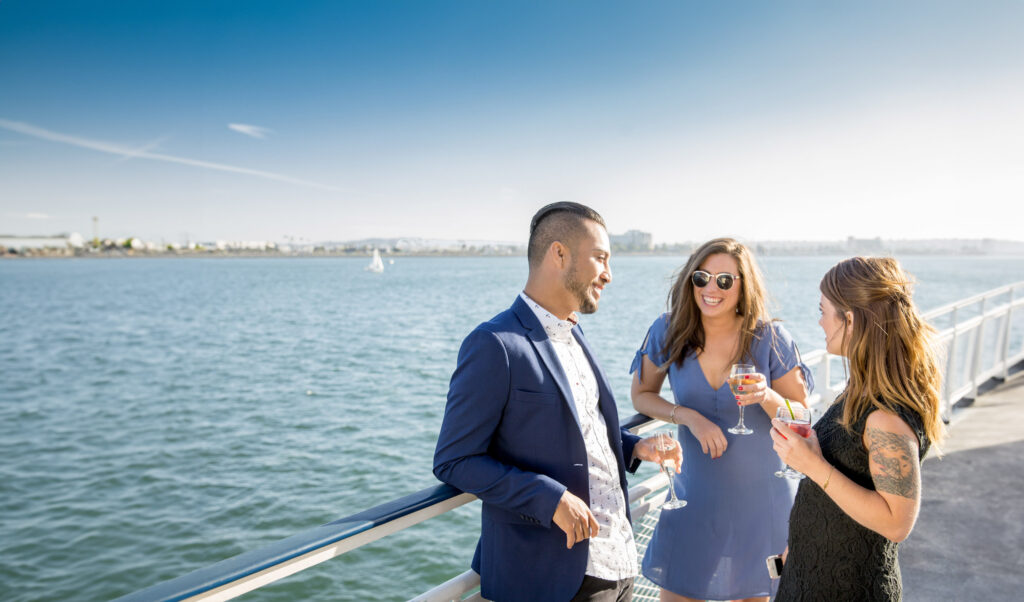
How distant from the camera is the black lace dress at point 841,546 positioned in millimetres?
1729

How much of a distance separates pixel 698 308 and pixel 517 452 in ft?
4.36

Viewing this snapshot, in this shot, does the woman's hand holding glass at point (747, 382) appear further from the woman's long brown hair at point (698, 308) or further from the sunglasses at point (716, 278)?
the sunglasses at point (716, 278)

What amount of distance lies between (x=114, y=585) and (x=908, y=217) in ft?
411

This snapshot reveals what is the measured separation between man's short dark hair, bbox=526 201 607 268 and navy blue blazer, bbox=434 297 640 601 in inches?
8.4

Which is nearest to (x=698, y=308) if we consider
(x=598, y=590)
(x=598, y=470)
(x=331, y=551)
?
(x=598, y=470)

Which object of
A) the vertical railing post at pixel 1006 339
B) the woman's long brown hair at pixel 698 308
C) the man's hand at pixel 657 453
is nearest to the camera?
the man's hand at pixel 657 453

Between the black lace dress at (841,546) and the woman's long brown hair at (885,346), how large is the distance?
0.27ft

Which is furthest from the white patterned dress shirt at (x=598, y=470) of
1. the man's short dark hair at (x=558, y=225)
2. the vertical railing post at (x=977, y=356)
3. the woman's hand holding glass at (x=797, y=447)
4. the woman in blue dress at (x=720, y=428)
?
the vertical railing post at (x=977, y=356)

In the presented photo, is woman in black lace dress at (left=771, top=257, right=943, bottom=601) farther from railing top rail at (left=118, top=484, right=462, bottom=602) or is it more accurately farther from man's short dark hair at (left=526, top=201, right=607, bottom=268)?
railing top rail at (left=118, top=484, right=462, bottom=602)

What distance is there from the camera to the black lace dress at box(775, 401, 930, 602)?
1.73 metres

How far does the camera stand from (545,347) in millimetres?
1805

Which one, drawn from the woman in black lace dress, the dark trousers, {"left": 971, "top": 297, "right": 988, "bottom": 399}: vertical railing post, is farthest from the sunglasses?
{"left": 971, "top": 297, "right": 988, "bottom": 399}: vertical railing post

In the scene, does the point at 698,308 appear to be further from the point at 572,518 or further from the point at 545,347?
the point at 572,518

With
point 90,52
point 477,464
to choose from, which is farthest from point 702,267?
point 90,52
